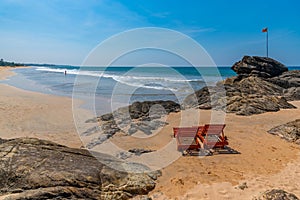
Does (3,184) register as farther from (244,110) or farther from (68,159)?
(244,110)

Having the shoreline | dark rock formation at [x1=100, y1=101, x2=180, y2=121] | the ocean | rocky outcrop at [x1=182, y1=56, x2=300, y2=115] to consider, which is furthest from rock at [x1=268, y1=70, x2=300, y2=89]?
the shoreline

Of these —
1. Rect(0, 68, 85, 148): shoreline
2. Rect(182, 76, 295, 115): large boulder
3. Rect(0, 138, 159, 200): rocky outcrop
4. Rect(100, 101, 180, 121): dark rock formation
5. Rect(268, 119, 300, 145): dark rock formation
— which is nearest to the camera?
Rect(0, 138, 159, 200): rocky outcrop

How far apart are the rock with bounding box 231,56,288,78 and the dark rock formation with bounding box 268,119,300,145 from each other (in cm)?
1555

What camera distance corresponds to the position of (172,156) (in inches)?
305

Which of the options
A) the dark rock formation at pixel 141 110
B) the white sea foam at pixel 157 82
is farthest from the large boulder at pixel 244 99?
the white sea foam at pixel 157 82

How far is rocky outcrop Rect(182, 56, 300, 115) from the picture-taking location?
15062mm

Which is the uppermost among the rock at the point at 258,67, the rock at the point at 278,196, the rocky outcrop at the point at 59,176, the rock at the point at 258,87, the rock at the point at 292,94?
the rock at the point at 258,67

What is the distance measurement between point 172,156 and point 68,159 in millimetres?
3651

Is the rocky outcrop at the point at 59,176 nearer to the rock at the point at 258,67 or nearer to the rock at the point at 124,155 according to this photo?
the rock at the point at 124,155

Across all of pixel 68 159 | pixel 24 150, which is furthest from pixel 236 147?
pixel 24 150

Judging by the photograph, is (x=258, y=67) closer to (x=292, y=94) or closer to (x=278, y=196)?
(x=292, y=94)

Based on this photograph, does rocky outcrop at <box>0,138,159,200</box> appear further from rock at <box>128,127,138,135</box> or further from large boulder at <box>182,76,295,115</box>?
large boulder at <box>182,76,295,115</box>

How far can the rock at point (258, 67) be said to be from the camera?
24705 millimetres

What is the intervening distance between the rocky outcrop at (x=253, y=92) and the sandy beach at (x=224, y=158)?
4.91 feet
